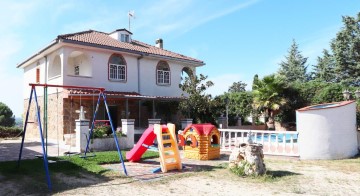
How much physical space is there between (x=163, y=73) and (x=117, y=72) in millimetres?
4457

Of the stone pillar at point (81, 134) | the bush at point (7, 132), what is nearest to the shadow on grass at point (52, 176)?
the stone pillar at point (81, 134)

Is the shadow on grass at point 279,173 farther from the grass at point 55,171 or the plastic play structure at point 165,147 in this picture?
the grass at point 55,171

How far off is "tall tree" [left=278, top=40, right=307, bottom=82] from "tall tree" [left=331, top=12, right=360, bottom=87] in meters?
12.4

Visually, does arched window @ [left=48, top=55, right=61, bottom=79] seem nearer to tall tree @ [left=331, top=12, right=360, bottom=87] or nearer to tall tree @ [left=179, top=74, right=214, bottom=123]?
tall tree @ [left=179, top=74, right=214, bottom=123]

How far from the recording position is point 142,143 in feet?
36.7

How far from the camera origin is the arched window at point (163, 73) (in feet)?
81.7

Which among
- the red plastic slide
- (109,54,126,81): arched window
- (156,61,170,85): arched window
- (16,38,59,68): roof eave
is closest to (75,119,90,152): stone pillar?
the red plastic slide

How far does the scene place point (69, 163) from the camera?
11000mm

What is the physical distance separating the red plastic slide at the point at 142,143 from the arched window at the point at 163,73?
1347 cm

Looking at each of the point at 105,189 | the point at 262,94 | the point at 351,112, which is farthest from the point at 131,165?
the point at 262,94

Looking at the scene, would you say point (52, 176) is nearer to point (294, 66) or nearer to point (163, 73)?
point (163, 73)

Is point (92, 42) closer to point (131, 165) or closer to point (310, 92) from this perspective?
point (131, 165)

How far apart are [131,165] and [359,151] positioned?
10.0 metres

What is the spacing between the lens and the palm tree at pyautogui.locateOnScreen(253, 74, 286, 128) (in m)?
22.9
